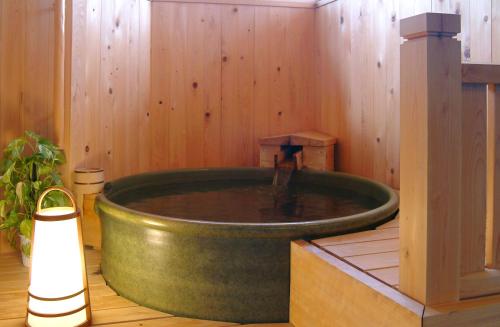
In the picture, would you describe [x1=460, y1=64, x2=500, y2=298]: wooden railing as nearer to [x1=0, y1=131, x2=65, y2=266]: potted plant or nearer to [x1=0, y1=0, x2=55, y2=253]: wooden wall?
[x1=0, y1=131, x2=65, y2=266]: potted plant

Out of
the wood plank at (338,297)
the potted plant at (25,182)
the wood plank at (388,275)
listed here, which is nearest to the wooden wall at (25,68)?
the potted plant at (25,182)

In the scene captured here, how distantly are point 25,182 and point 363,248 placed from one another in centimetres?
176

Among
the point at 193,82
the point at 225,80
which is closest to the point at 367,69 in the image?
the point at 225,80

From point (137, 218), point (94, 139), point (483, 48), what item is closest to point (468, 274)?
point (137, 218)

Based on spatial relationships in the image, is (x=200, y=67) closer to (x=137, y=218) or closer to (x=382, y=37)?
(x=382, y=37)

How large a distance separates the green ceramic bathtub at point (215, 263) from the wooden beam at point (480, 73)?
0.85 m

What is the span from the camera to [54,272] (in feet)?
5.84

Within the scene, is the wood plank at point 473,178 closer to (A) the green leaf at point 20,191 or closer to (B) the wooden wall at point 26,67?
(A) the green leaf at point 20,191

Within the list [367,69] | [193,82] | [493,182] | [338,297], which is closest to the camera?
[493,182]

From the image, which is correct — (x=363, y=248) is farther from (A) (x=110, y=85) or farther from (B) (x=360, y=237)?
(A) (x=110, y=85)

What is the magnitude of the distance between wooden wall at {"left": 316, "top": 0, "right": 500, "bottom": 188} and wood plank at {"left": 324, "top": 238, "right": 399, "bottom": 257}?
1112 mm

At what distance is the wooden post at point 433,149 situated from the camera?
117 cm

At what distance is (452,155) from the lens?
1.21 m

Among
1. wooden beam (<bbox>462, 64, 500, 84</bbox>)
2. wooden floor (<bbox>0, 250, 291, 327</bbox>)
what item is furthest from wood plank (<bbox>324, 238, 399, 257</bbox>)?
wooden beam (<bbox>462, 64, 500, 84</bbox>)
